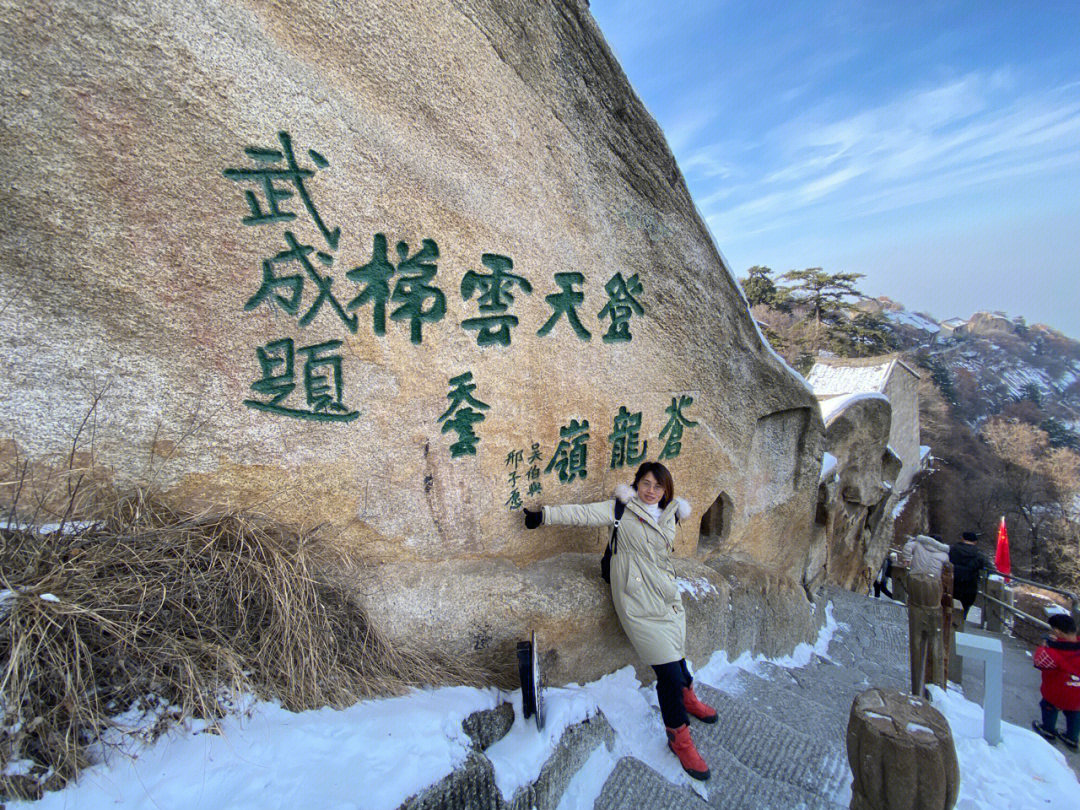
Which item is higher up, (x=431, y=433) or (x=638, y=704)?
(x=431, y=433)

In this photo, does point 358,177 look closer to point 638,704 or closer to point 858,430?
point 638,704

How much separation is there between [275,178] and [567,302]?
4.92 ft

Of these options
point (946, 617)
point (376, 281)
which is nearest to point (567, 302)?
point (376, 281)

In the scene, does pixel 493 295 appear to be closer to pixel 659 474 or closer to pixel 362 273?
pixel 362 273

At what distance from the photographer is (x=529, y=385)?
10.0ft

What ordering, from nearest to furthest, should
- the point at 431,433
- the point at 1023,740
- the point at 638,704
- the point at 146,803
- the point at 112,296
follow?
the point at 146,803
the point at 112,296
the point at 431,433
the point at 638,704
the point at 1023,740

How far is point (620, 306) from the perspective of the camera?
332cm

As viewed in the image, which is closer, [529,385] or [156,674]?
[156,674]

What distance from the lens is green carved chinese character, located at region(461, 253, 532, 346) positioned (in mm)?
2793

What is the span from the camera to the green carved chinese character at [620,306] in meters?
3.27

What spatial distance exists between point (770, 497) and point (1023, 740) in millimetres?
1980

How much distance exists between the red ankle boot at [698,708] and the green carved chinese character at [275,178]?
2.98 metres

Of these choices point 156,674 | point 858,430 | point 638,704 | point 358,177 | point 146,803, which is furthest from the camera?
point 858,430

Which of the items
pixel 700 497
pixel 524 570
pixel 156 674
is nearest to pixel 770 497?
pixel 700 497
